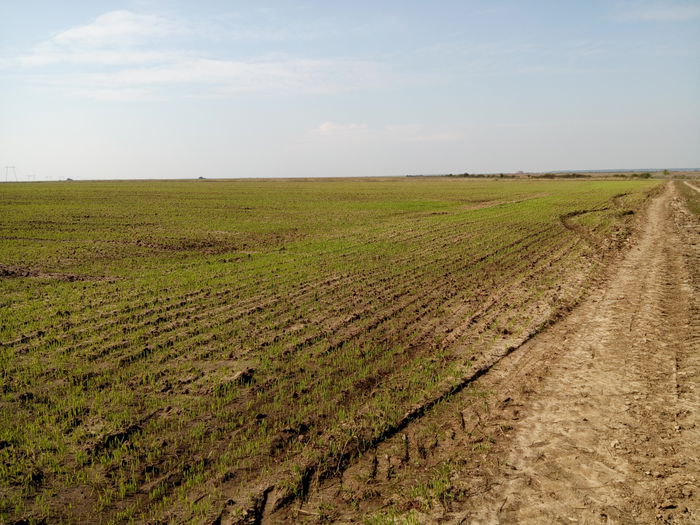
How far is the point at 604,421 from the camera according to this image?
18.9ft

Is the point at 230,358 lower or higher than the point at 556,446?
higher

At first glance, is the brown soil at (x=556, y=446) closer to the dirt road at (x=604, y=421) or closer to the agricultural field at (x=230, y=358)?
the dirt road at (x=604, y=421)

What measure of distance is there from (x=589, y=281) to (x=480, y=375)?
7.45 m

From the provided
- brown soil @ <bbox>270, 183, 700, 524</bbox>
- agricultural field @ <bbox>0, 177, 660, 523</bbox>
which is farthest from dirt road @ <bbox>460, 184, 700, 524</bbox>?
agricultural field @ <bbox>0, 177, 660, 523</bbox>

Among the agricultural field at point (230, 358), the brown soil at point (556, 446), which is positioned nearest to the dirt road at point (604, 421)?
the brown soil at point (556, 446)

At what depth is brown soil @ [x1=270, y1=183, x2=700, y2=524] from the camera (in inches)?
171

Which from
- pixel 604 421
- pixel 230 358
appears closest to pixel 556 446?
pixel 604 421

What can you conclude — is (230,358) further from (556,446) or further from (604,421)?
(604,421)

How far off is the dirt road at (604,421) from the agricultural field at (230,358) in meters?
0.91

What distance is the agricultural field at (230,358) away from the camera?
15.8ft

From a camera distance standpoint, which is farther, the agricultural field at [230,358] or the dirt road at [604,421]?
the agricultural field at [230,358]

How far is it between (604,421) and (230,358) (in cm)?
540

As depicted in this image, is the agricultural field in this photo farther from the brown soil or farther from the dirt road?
the dirt road

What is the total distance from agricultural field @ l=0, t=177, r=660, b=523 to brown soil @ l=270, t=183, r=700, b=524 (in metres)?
0.39
